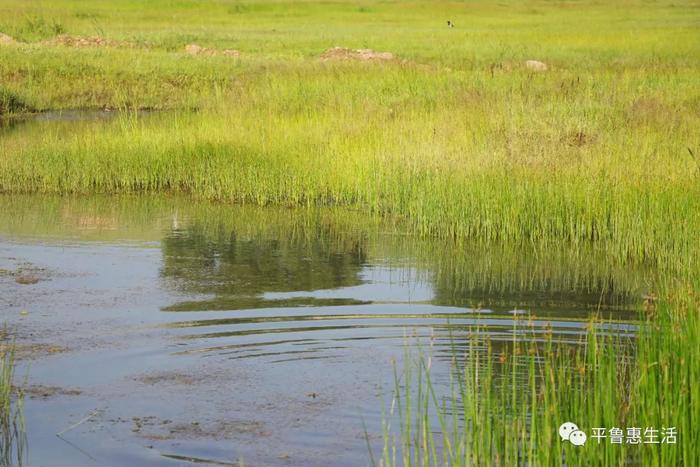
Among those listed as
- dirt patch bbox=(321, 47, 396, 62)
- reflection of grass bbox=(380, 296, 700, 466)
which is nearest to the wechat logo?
reflection of grass bbox=(380, 296, 700, 466)

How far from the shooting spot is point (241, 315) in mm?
9695

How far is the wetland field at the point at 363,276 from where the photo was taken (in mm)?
6297

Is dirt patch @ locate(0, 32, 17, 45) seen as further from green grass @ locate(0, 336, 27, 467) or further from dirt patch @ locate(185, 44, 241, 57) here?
green grass @ locate(0, 336, 27, 467)

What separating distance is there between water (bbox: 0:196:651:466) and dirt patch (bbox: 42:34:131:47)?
24228mm

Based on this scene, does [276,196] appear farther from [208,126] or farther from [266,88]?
[266,88]

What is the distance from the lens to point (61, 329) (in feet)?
30.5

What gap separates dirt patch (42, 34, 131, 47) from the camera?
38.3m

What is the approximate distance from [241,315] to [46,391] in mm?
2465

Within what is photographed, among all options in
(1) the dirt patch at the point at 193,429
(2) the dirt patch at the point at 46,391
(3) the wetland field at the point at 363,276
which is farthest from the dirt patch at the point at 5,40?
(1) the dirt patch at the point at 193,429

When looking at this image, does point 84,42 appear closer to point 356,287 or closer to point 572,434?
point 356,287

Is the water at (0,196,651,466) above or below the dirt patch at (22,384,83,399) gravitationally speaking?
below

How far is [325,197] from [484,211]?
126 inches

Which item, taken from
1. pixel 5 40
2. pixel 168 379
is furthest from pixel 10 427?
pixel 5 40

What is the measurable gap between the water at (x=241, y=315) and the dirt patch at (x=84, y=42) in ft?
79.5
